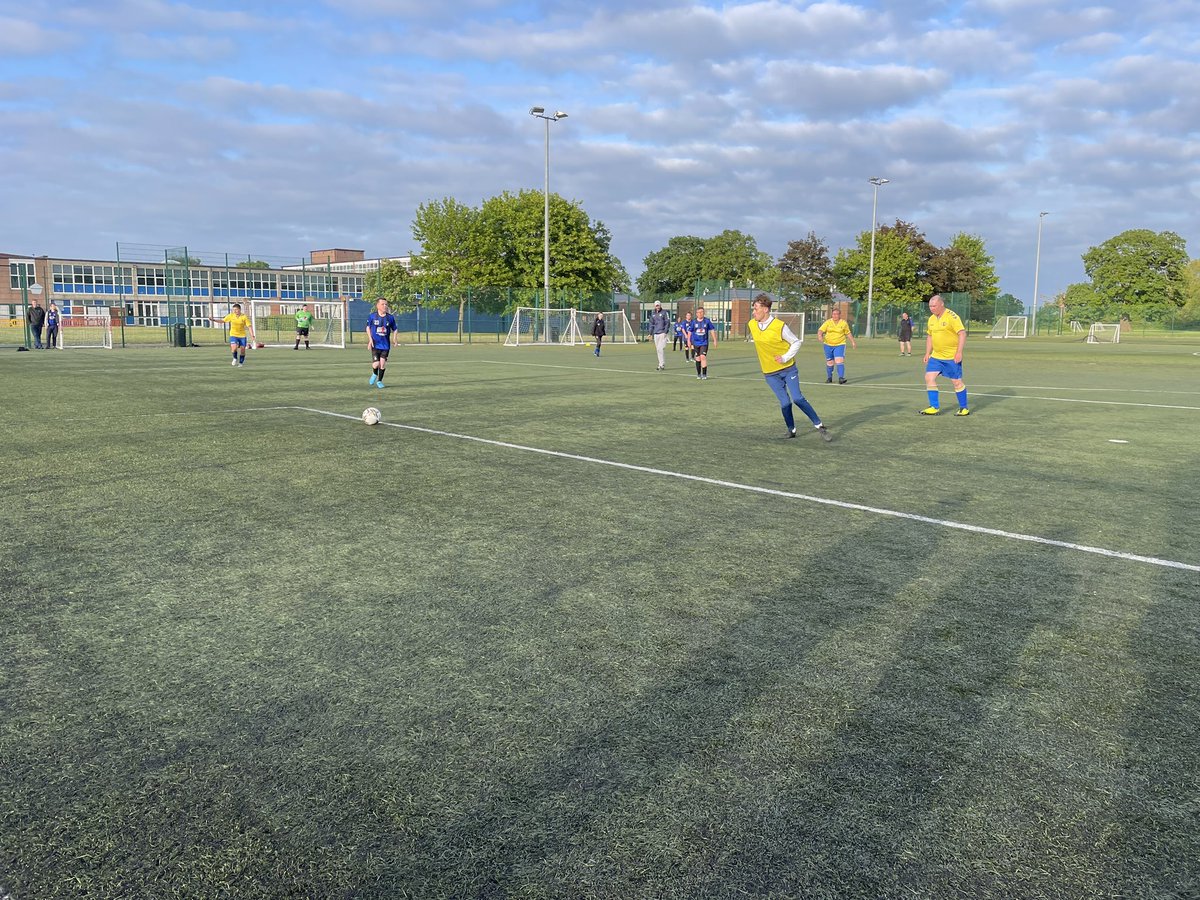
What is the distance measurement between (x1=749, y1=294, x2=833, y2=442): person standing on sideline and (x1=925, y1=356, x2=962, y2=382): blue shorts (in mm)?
4084

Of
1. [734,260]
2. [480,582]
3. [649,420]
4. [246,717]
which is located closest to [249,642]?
[246,717]

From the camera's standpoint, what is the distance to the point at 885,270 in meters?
80.3

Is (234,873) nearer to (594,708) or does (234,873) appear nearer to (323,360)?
(594,708)

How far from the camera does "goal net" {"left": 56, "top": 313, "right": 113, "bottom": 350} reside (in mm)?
37188

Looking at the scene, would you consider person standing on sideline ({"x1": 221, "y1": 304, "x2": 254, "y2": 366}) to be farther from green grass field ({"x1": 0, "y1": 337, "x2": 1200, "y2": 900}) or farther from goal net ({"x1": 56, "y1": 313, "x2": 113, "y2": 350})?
green grass field ({"x1": 0, "y1": 337, "x2": 1200, "y2": 900})

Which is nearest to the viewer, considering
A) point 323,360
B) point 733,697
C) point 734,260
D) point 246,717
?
point 246,717

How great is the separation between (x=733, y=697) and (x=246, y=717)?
1.97 metres

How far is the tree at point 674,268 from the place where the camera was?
415ft

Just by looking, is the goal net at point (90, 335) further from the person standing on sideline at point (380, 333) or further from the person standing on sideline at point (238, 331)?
the person standing on sideline at point (380, 333)

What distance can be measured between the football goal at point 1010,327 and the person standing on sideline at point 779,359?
72.9 m

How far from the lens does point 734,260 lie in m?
122

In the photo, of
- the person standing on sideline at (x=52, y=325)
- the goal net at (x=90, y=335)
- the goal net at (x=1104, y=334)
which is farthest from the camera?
the goal net at (x=1104, y=334)

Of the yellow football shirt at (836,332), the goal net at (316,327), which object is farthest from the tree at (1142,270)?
the yellow football shirt at (836,332)

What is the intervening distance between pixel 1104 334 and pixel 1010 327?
9514mm
